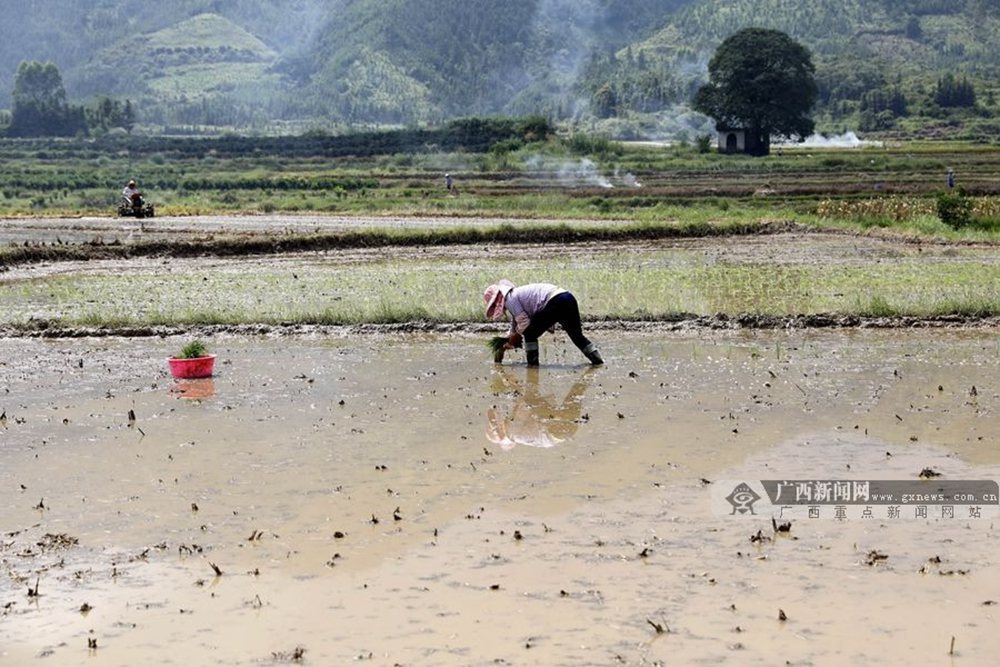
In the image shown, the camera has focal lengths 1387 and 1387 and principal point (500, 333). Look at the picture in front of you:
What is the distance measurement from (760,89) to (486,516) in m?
64.8

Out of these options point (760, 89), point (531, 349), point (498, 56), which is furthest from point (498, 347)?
point (498, 56)

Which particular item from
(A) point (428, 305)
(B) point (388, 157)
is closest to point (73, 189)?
(B) point (388, 157)

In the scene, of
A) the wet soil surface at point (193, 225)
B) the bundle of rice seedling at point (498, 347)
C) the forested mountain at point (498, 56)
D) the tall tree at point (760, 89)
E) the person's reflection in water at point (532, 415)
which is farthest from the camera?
the forested mountain at point (498, 56)

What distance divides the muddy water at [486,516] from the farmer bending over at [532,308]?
1.32ft

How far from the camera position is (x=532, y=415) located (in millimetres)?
11625

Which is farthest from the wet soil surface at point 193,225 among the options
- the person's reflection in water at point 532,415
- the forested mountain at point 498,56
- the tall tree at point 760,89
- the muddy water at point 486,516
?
the forested mountain at point 498,56

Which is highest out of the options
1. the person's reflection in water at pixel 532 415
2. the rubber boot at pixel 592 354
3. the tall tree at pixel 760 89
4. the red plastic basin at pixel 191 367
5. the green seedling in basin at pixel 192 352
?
the tall tree at pixel 760 89

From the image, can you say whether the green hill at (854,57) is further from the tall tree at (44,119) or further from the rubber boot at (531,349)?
the rubber boot at (531,349)

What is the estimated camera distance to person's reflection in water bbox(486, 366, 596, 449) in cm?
1073

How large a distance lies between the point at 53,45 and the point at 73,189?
14849cm

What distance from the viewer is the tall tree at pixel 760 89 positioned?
70.6 metres

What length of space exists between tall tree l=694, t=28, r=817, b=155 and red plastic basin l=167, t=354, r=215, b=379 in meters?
60.1

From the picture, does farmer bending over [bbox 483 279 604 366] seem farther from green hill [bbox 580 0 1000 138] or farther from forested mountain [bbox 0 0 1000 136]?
forested mountain [bbox 0 0 1000 136]

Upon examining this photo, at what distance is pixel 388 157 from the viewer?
7331 cm
